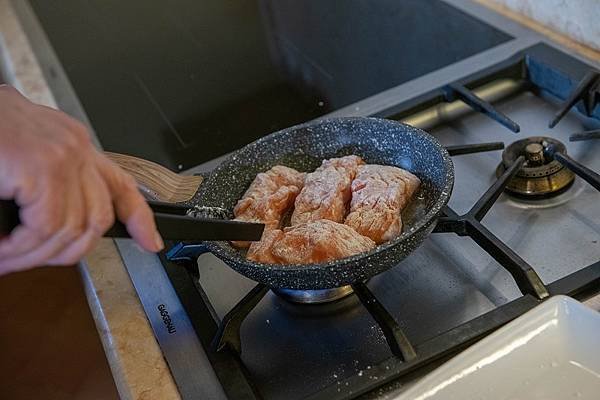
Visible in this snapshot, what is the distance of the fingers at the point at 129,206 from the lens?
18.4 inches

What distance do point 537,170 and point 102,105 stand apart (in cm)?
71

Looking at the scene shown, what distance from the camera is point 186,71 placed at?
1.23 m

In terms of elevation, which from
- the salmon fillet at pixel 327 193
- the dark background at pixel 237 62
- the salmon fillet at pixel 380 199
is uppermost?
the salmon fillet at pixel 380 199

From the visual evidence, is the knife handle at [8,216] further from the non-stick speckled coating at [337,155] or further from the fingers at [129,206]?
the non-stick speckled coating at [337,155]

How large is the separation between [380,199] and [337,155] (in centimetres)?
13

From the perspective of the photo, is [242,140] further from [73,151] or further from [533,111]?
[73,151]

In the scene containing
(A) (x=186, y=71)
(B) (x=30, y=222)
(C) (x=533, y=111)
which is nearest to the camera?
(B) (x=30, y=222)

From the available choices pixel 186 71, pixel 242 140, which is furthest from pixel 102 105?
pixel 242 140

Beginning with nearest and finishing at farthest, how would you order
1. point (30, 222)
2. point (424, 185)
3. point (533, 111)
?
point (30, 222) < point (424, 185) < point (533, 111)

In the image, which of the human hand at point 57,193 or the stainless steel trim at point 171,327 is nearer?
the human hand at point 57,193

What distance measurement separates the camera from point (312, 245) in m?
0.61

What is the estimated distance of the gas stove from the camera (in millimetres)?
602

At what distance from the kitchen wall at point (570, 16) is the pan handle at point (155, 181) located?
0.54 metres

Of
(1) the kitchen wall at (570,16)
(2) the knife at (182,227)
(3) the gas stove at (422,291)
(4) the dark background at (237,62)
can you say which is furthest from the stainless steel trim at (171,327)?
(1) the kitchen wall at (570,16)
